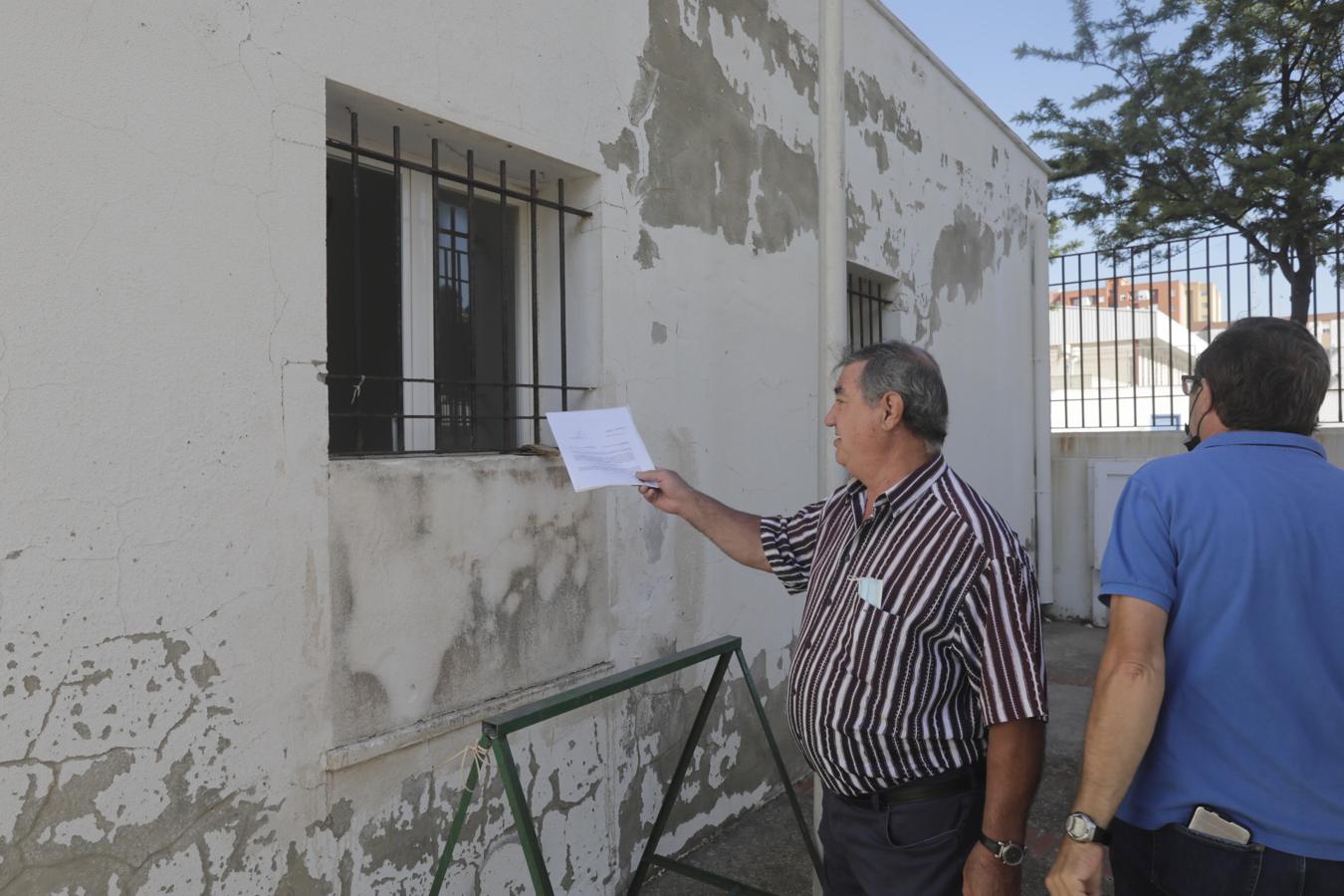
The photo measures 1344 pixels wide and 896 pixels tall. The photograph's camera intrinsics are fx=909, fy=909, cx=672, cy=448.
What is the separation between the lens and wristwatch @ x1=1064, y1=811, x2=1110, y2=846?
1.62 metres

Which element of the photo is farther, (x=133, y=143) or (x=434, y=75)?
(x=434, y=75)

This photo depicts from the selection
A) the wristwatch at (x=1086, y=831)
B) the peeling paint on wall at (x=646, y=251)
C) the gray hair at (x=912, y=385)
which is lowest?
the wristwatch at (x=1086, y=831)

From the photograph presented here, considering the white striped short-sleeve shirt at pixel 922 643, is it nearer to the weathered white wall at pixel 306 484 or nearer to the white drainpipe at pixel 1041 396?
the weathered white wall at pixel 306 484

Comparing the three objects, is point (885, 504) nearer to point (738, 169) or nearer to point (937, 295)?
point (738, 169)

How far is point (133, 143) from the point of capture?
2023 mm

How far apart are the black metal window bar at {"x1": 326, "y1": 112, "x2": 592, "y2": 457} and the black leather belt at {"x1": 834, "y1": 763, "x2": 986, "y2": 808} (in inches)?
63.2

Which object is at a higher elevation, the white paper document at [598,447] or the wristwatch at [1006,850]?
the white paper document at [598,447]

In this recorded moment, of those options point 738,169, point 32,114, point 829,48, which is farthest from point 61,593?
point 738,169

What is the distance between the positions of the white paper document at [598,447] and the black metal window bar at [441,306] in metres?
0.45

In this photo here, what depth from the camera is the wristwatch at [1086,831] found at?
1.62 m

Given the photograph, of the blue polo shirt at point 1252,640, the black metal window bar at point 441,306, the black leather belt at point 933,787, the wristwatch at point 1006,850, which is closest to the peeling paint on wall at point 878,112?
the black metal window bar at point 441,306

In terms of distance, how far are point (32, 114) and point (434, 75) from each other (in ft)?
3.55

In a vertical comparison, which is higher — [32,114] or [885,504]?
[32,114]

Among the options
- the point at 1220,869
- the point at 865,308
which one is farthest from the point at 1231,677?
the point at 865,308
